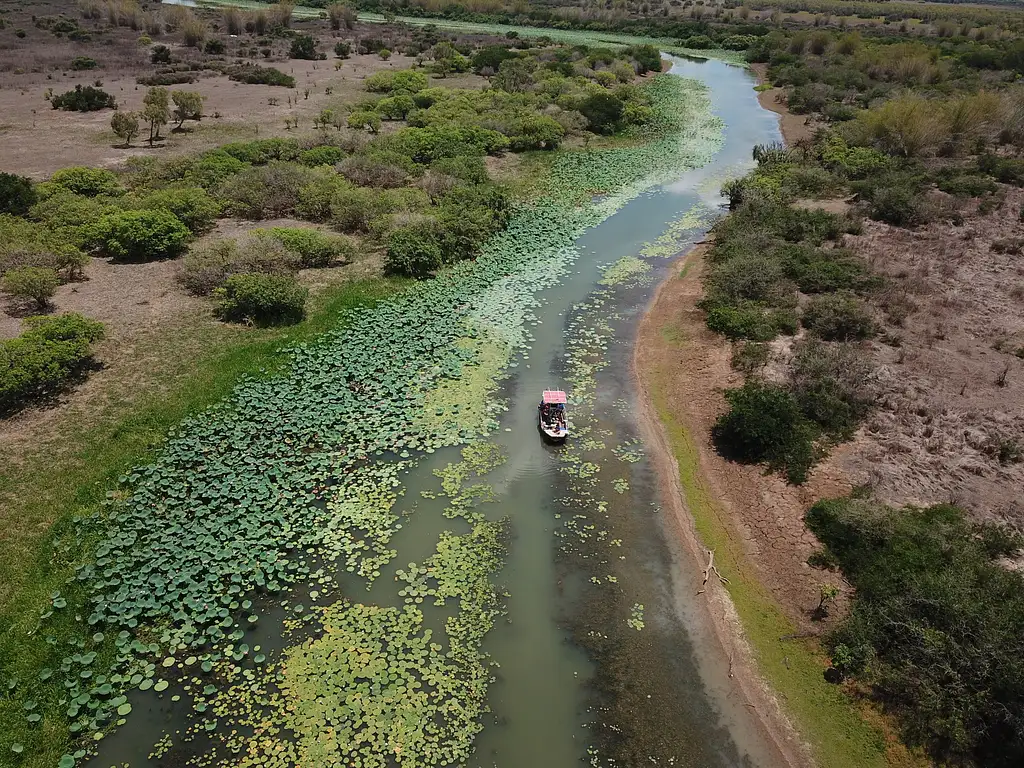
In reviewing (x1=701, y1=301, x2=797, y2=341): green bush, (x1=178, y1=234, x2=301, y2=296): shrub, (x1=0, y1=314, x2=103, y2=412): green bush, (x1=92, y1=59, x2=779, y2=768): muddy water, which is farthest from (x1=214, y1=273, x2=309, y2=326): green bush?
(x1=701, y1=301, x2=797, y2=341): green bush

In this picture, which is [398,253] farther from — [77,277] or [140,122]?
[140,122]

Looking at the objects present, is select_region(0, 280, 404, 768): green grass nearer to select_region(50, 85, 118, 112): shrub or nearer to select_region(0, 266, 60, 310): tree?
select_region(0, 266, 60, 310): tree

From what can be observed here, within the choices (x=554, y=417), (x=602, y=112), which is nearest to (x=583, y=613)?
(x=554, y=417)

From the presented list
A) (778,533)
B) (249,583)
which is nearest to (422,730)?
(249,583)

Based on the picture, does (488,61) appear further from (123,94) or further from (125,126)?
(125,126)

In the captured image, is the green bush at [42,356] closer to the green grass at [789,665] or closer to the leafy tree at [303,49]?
the green grass at [789,665]

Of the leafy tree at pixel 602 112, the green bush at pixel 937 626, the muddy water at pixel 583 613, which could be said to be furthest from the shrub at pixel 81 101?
the green bush at pixel 937 626
